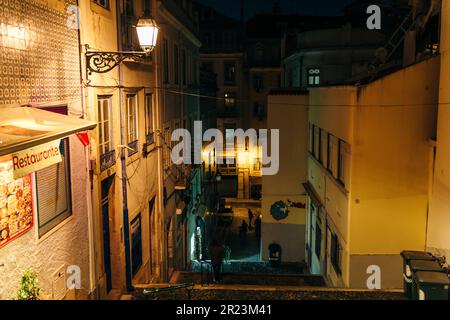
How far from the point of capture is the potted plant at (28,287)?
7.22 meters

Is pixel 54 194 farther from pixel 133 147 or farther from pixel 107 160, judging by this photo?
pixel 133 147

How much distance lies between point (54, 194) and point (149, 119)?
846 cm

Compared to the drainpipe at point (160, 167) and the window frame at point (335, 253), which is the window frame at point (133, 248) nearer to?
the drainpipe at point (160, 167)

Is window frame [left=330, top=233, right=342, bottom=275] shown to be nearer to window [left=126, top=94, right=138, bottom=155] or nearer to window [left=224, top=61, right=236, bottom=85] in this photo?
window [left=126, top=94, right=138, bottom=155]

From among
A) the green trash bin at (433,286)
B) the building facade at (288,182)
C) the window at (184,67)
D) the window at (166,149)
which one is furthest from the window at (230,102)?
the green trash bin at (433,286)

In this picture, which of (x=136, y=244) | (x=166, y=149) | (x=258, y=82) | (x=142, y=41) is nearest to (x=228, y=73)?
(x=258, y=82)

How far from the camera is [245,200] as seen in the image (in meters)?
46.8

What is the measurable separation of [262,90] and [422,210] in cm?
3669

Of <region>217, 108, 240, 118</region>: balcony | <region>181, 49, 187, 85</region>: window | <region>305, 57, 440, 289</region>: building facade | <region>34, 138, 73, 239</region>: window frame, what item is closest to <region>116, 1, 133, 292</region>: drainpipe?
<region>34, 138, 73, 239</region>: window frame

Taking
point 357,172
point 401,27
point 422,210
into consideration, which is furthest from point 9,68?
point 401,27

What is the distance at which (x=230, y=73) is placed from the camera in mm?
49031

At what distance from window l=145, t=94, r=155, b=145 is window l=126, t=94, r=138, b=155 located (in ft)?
4.90

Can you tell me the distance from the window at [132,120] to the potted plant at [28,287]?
693 centimetres

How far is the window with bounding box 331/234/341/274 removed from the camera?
1625 centimetres
